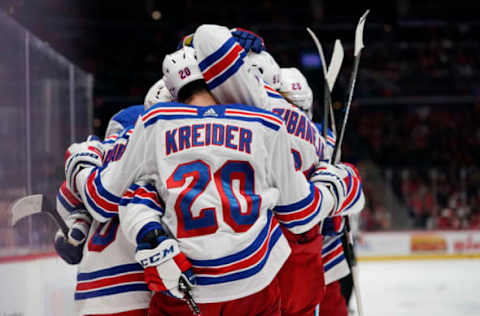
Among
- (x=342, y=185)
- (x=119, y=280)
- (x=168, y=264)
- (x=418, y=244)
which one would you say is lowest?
(x=418, y=244)

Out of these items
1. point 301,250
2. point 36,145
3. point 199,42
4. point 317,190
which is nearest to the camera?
point 199,42

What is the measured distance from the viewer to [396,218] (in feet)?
22.5

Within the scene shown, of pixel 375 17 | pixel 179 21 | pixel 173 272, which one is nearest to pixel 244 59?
pixel 173 272

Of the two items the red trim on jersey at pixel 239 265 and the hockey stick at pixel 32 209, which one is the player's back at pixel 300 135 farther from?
the hockey stick at pixel 32 209

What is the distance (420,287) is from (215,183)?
13.5ft

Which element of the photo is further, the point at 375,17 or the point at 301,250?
the point at 375,17

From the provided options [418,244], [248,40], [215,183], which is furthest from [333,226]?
[418,244]

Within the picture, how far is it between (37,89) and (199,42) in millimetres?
1066

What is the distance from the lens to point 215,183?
4.12 feet

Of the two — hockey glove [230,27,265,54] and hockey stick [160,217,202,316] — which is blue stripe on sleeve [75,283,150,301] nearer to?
hockey stick [160,217,202,316]

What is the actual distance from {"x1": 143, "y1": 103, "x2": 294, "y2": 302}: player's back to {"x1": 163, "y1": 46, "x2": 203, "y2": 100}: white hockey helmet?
0.33 feet

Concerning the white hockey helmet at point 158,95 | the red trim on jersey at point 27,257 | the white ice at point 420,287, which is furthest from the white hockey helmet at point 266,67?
the white ice at point 420,287

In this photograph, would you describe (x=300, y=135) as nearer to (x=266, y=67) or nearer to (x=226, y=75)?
Answer: (x=266, y=67)

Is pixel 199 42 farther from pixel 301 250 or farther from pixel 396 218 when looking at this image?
pixel 396 218
